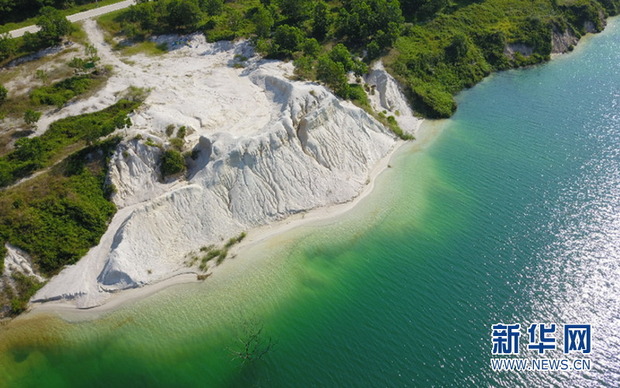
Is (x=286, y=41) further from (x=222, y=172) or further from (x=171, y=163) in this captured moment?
(x=171, y=163)

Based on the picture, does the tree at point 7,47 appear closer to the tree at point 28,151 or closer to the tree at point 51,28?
the tree at point 51,28

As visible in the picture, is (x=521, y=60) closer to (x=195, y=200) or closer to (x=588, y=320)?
(x=588, y=320)

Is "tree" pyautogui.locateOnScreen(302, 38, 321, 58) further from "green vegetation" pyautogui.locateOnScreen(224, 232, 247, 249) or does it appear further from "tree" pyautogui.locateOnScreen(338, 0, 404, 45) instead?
"green vegetation" pyautogui.locateOnScreen(224, 232, 247, 249)

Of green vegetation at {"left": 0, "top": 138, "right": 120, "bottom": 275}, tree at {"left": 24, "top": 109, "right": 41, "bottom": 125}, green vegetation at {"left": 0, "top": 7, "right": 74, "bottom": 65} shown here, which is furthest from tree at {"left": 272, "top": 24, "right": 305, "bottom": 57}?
green vegetation at {"left": 0, "top": 7, "right": 74, "bottom": 65}

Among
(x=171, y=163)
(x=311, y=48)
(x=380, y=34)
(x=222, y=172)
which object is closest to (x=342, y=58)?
(x=311, y=48)

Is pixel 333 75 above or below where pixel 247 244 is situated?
above

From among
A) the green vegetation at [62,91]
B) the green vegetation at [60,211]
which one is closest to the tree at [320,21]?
the green vegetation at [62,91]

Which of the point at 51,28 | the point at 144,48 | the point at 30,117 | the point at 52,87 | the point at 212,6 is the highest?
the point at 51,28
